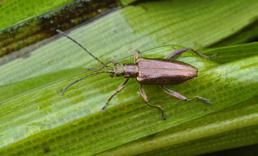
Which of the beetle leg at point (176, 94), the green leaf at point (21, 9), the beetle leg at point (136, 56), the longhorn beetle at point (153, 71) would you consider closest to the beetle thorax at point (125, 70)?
the longhorn beetle at point (153, 71)

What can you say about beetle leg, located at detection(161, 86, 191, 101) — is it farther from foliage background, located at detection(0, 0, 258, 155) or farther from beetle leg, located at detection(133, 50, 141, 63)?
beetle leg, located at detection(133, 50, 141, 63)

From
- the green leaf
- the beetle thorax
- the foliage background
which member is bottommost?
the foliage background

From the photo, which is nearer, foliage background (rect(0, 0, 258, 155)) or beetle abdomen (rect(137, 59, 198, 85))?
foliage background (rect(0, 0, 258, 155))

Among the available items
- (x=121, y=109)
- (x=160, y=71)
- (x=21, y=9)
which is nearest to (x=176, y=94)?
(x=160, y=71)

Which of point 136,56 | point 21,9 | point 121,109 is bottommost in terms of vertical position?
point 121,109

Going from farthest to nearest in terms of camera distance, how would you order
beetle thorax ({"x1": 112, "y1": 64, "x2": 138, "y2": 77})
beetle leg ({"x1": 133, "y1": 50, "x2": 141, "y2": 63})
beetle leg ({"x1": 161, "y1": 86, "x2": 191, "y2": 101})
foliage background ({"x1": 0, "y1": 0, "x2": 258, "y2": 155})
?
beetle leg ({"x1": 133, "y1": 50, "x2": 141, "y2": 63})
beetle thorax ({"x1": 112, "y1": 64, "x2": 138, "y2": 77})
beetle leg ({"x1": 161, "y1": 86, "x2": 191, "y2": 101})
foliage background ({"x1": 0, "y1": 0, "x2": 258, "y2": 155})

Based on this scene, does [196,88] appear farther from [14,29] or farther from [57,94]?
[14,29]

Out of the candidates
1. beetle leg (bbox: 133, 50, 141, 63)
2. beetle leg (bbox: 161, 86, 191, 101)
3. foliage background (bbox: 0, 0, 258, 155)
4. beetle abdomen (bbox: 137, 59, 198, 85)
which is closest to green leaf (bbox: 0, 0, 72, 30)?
foliage background (bbox: 0, 0, 258, 155)

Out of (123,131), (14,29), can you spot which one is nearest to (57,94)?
(123,131)

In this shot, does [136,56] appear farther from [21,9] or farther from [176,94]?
[21,9]

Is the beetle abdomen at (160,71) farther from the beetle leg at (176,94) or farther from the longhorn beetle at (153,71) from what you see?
the beetle leg at (176,94)
